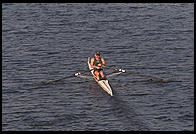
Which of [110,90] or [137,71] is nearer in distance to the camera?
[110,90]

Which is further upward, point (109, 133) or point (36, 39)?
point (36, 39)

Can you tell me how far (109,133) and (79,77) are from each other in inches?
639

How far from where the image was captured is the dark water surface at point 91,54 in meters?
57.0

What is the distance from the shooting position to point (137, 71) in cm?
7075

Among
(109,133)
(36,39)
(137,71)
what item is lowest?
(109,133)

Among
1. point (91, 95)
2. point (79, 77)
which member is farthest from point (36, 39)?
point (91, 95)

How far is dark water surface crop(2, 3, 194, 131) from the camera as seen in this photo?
57031 mm

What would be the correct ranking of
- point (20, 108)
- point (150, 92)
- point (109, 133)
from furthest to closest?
1. point (150, 92)
2. point (20, 108)
3. point (109, 133)

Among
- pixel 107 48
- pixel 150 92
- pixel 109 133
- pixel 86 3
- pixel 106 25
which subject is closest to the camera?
pixel 109 133

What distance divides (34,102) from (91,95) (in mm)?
5864

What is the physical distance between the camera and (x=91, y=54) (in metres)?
77.8

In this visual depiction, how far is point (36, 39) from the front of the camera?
279 feet

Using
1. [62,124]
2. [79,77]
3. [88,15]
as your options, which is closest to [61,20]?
[88,15]

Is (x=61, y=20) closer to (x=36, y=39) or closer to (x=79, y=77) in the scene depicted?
(x=36, y=39)
